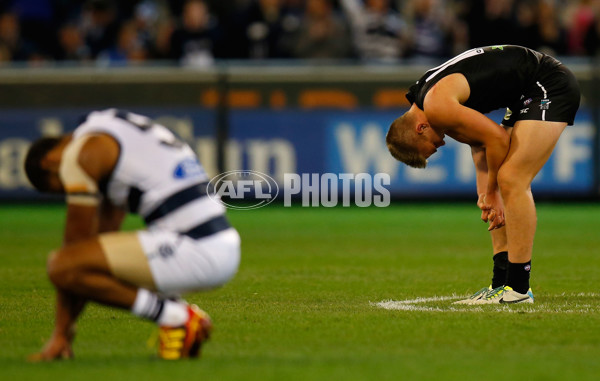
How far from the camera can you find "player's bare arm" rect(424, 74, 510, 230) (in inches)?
284

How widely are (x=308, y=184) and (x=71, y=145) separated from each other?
38.3 feet

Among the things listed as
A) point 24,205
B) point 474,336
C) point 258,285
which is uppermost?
point 474,336

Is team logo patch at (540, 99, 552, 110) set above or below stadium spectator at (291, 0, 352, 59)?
above

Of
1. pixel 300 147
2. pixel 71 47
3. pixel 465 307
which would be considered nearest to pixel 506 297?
pixel 465 307

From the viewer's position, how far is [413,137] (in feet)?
24.4

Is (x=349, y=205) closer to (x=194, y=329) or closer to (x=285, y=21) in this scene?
(x=285, y=21)

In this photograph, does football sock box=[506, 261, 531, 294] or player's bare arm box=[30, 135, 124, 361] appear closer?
player's bare arm box=[30, 135, 124, 361]

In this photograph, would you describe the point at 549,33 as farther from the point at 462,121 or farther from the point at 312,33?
the point at 462,121

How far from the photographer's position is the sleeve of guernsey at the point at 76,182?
5223 millimetres

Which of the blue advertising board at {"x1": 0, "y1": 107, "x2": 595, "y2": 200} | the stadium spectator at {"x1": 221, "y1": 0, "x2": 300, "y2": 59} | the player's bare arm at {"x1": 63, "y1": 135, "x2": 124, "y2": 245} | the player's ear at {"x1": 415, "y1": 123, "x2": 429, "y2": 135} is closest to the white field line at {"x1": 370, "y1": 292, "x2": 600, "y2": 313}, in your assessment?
the player's ear at {"x1": 415, "y1": 123, "x2": 429, "y2": 135}

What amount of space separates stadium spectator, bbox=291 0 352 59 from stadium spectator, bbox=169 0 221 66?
1409mm

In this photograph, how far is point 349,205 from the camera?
16984mm

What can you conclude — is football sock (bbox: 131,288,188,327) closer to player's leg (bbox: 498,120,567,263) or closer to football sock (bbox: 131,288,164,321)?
football sock (bbox: 131,288,164,321)

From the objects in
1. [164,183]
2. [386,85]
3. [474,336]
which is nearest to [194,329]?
[164,183]
